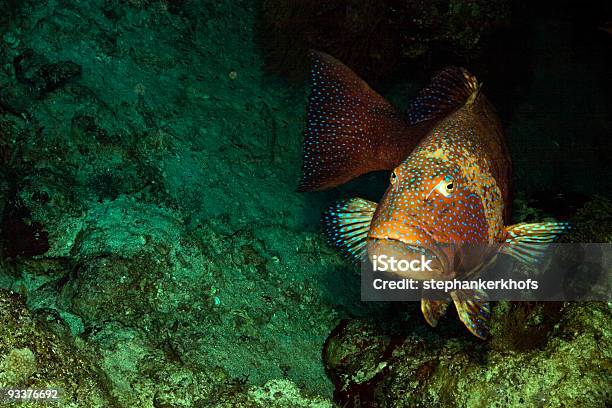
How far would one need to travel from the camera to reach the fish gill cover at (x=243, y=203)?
280 cm

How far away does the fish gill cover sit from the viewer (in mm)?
2797

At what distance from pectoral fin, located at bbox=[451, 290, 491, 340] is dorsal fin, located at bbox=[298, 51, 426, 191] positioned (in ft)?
4.88

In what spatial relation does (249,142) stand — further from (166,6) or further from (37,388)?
(37,388)

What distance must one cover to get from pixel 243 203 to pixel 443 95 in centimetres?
257

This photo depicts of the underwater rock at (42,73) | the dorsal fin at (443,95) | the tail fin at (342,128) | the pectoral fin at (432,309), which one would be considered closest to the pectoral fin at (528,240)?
the pectoral fin at (432,309)

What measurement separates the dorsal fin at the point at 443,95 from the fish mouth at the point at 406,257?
61.8 inches

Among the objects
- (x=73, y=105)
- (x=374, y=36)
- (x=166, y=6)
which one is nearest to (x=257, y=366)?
(x=73, y=105)

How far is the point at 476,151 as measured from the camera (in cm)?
263

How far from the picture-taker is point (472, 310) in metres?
2.49

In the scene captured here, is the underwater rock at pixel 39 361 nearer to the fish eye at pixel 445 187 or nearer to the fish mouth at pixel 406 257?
the fish mouth at pixel 406 257

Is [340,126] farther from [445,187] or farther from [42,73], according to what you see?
[42,73]

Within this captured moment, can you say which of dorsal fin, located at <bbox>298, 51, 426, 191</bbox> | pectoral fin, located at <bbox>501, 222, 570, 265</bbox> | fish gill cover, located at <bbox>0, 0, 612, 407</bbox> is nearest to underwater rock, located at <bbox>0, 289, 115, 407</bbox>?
fish gill cover, located at <bbox>0, 0, 612, 407</bbox>

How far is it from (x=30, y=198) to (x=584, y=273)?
4.70 m

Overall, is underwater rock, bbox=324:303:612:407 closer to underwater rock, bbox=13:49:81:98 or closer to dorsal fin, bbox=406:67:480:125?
dorsal fin, bbox=406:67:480:125
